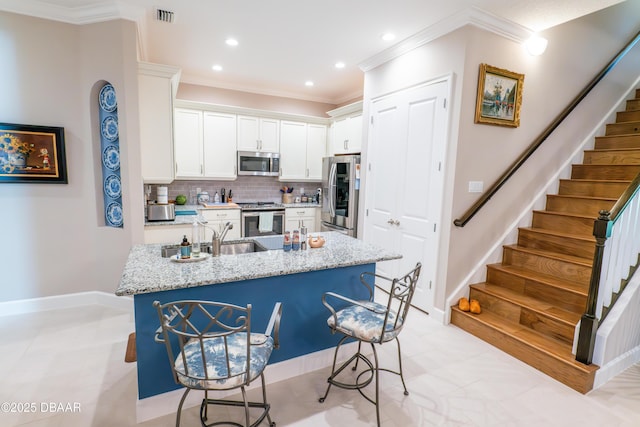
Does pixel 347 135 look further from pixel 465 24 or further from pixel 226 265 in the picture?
pixel 226 265

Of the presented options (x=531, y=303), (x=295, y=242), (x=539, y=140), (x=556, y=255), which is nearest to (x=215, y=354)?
(x=295, y=242)

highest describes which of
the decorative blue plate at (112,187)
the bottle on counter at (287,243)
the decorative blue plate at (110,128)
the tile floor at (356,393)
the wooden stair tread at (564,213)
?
the decorative blue plate at (110,128)

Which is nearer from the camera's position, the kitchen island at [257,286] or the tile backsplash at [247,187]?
the kitchen island at [257,286]

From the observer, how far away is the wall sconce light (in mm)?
3117

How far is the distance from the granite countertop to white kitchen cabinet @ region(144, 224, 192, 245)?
1.34 meters

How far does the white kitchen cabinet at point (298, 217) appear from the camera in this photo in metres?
5.17

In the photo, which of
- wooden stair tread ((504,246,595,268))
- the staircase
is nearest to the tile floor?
the staircase

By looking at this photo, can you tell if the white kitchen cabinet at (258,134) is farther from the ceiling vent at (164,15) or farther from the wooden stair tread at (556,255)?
the wooden stair tread at (556,255)

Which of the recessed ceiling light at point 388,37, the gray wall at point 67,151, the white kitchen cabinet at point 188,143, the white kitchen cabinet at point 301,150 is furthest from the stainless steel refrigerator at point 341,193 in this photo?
the gray wall at point 67,151

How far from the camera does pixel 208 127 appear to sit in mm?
4738

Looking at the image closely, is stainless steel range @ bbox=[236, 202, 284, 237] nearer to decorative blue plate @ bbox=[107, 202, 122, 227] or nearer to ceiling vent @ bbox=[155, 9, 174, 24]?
decorative blue plate @ bbox=[107, 202, 122, 227]

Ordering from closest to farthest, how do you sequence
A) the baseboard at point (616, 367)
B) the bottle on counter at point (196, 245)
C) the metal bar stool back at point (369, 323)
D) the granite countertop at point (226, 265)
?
the granite countertop at point (226, 265) → the metal bar stool back at point (369, 323) → the bottle on counter at point (196, 245) → the baseboard at point (616, 367)

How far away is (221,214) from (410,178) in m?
2.73

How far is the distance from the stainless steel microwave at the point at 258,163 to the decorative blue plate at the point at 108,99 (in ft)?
6.62
